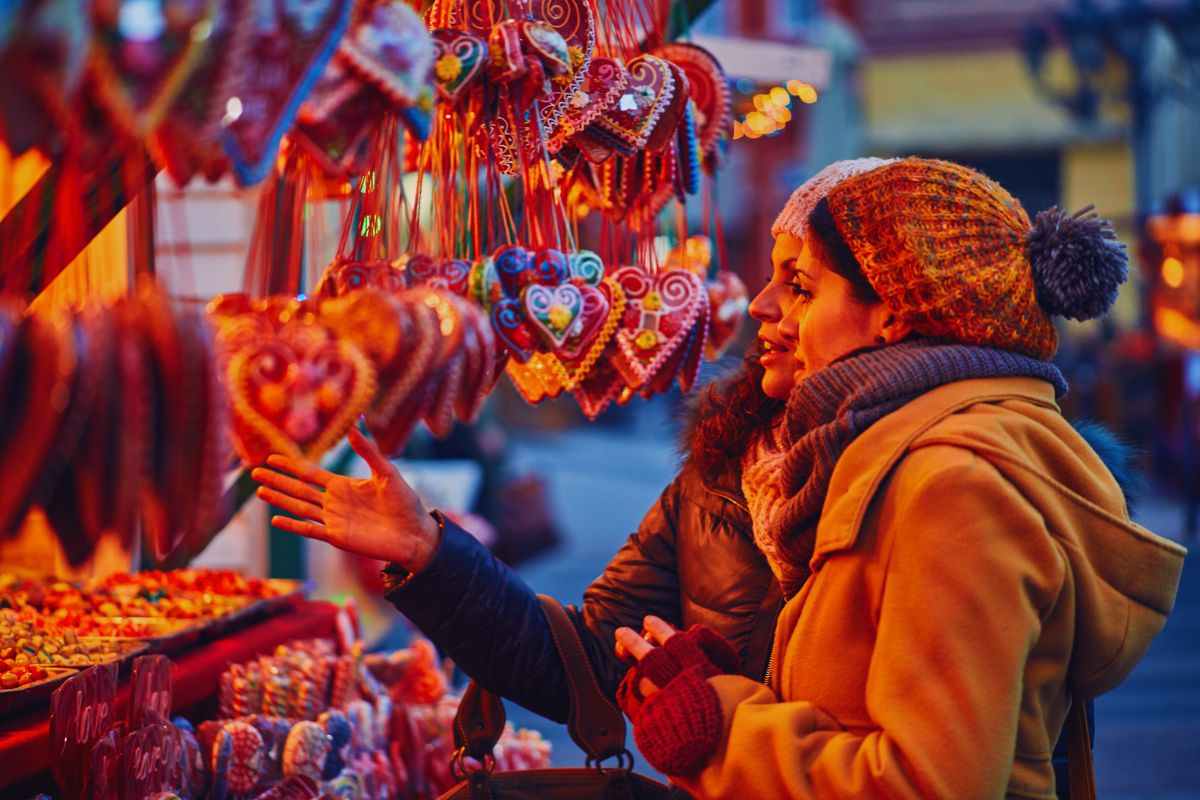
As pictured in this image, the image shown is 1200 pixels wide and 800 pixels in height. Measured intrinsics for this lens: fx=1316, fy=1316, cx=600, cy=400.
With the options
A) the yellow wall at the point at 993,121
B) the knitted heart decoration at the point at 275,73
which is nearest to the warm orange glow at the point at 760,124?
the knitted heart decoration at the point at 275,73

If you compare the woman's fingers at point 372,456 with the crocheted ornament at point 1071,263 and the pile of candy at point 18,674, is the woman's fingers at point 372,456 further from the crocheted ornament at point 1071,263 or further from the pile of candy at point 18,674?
the crocheted ornament at point 1071,263

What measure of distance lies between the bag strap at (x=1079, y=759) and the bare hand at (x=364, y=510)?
35.1 inches

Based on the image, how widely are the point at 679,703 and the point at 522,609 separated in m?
0.46

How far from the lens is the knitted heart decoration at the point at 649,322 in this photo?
1.96 meters

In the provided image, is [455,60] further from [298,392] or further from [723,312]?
[723,312]

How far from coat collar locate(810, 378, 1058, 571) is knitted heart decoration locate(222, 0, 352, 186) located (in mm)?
752

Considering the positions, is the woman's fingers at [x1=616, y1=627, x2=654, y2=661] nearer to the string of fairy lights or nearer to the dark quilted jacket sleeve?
the dark quilted jacket sleeve

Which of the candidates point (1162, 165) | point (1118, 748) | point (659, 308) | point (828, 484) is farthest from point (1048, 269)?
point (1162, 165)

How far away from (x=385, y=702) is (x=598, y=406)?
0.80 m

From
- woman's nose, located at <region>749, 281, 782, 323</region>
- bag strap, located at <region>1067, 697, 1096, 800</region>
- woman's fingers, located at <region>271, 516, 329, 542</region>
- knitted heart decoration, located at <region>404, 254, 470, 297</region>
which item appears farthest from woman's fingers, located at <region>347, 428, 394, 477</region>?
bag strap, located at <region>1067, 697, 1096, 800</region>

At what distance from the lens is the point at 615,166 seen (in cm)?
204

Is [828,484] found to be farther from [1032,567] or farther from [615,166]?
[615,166]

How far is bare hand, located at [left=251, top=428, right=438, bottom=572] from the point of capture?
183 centimetres

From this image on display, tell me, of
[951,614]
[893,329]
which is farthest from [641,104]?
[951,614]
